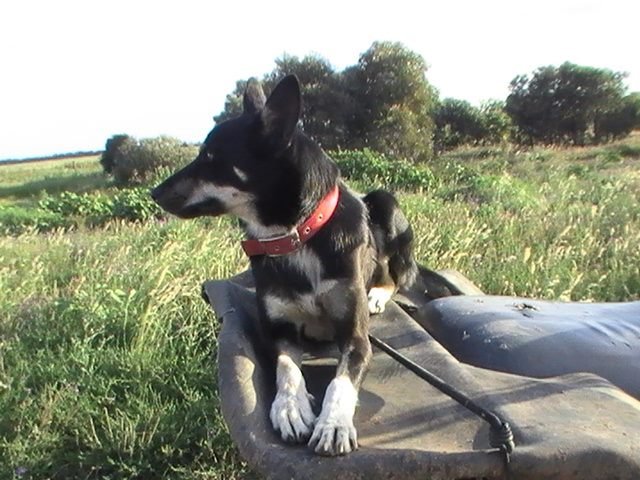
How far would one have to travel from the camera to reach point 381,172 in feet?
41.9

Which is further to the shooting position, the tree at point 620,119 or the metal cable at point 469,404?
the tree at point 620,119

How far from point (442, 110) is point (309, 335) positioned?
2131cm

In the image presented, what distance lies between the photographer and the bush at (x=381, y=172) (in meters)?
11.8

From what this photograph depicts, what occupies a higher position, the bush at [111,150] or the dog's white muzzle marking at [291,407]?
the bush at [111,150]

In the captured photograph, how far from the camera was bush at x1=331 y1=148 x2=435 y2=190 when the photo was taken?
38.9 ft

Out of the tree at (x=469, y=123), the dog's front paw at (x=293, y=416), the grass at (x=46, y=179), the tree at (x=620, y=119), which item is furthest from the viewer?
the tree at (x=620, y=119)

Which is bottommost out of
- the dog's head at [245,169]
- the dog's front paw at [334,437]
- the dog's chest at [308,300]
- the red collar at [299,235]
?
the dog's front paw at [334,437]

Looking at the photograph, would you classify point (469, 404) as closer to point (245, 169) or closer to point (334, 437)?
point (334, 437)

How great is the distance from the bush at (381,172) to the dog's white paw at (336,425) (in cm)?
889

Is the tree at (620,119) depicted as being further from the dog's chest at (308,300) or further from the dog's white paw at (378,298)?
the dog's chest at (308,300)

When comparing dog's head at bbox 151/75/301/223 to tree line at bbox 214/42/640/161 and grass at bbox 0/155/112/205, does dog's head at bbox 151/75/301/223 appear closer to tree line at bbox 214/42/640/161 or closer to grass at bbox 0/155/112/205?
grass at bbox 0/155/112/205

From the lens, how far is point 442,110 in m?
23.6

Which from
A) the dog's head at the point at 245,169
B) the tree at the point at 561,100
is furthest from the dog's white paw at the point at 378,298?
the tree at the point at 561,100

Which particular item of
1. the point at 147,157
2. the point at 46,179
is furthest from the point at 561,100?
the point at 46,179
